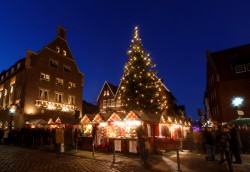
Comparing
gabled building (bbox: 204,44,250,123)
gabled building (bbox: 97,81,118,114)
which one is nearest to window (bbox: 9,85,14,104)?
gabled building (bbox: 97,81,118,114)

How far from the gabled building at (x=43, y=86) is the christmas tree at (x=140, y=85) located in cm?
857

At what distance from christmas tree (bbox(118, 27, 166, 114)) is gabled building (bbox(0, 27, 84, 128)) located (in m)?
8.57

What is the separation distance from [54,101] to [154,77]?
59.2ft

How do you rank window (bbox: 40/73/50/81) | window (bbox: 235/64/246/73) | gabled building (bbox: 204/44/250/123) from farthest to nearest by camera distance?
window (bbox: 40/73/50/81), window (bbox: 235/64/246/73), gabled building (bbox: 204/44/250/123)

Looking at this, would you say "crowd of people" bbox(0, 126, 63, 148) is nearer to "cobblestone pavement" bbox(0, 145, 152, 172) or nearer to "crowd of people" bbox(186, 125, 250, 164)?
"cobblestone pavement" bbox(0, 145, 152, 172)

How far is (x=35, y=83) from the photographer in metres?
32.1

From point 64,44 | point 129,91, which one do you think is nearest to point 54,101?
point 64,44

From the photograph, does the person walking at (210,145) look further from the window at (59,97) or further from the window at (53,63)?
the window at (53,63)

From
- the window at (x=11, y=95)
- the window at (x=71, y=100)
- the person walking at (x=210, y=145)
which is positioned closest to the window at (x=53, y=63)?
the window at (x=71, y=100)

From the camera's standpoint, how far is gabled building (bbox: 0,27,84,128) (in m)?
30.9

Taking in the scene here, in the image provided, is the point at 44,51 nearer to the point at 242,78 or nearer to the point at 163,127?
the point at 163,127

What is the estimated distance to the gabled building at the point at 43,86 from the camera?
30875 millimetres

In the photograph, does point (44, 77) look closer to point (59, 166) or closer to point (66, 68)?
point (66, 68)

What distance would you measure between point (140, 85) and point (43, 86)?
16952 mm
